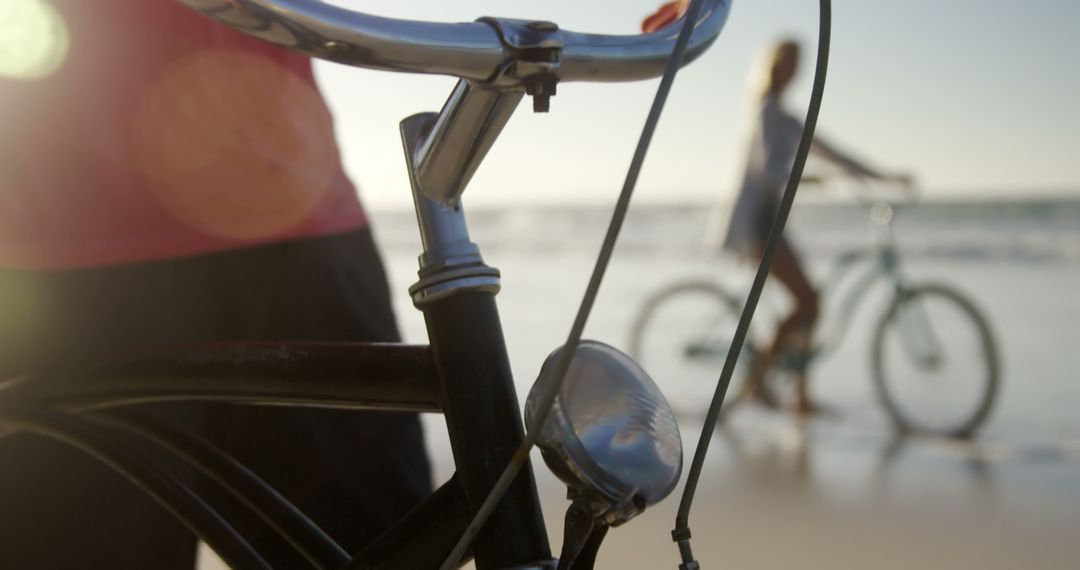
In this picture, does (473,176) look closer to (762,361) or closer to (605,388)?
(605,388)

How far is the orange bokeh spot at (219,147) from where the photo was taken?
53.8 inches

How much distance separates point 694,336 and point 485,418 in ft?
17.4

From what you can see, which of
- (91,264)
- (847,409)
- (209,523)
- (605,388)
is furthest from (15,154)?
(847,409)

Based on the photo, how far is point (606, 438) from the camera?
2.27 ft

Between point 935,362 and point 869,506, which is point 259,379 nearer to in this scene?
point 869,506

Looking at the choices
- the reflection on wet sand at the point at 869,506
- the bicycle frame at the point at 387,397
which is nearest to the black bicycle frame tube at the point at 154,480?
the bicycle frame at the point at 387,397

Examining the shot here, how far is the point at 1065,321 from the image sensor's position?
27.7ft

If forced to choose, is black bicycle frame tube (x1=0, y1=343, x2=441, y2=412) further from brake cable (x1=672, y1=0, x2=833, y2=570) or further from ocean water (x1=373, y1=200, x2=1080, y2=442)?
ocean water (x1=373, y1=200, x2=1080, y2=442)

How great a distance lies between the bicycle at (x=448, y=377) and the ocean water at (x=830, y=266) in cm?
263

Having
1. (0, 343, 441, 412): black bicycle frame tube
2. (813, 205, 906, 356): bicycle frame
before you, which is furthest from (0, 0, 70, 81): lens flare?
(813, 205, 906, 356): bicycle frame

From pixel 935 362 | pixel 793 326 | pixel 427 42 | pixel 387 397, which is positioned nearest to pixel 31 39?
pixel 387 397

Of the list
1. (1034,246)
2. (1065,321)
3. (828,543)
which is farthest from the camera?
(1034,246)

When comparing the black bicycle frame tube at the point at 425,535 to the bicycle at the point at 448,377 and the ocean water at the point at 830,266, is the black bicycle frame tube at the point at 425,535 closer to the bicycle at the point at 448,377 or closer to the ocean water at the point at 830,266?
the bicycle at the point at 448,377

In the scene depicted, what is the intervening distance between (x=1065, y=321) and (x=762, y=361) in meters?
4.10
